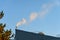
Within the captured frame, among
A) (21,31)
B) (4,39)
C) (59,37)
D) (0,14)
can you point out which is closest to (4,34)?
(4,39)

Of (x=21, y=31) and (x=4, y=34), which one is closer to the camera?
(x=4, y=34)

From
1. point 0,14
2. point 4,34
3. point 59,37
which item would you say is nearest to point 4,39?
point 4,34

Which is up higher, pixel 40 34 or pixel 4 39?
pixel 40 34

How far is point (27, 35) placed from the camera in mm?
46656

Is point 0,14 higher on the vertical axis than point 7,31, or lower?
higher

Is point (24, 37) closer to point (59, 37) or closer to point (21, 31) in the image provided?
point (21, 31)

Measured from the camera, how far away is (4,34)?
100 feet

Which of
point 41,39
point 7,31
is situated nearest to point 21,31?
point 41,39

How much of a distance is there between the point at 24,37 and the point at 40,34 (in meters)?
3.28

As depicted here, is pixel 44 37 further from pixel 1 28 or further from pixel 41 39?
pixel 1 28

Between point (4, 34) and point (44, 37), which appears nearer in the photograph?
A: point (4, 34)

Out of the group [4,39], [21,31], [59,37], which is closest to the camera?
[4,39]

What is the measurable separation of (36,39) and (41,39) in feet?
3.47

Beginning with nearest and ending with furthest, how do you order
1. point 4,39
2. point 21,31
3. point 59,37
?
1. point 4,39
2. point 21,31
3. point 59,37
